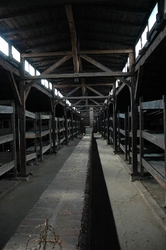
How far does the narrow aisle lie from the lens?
11.9 feet

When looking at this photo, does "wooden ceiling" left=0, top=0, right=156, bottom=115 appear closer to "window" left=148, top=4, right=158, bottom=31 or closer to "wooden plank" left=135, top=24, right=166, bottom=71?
"window" left=148, top=4, right=158, bottom=31

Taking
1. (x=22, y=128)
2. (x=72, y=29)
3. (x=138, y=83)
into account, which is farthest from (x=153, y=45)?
(x=22, y=128)

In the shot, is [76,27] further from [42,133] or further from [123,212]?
[123,212]

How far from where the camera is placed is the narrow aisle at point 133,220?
3613 mm

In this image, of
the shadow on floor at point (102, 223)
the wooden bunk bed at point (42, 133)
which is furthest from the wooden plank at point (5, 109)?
the shadow on floor at point (102, 223)

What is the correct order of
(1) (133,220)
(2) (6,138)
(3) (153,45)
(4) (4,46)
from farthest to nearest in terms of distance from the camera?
(4) (4,46)
(2) (6,138)
(3) (153,45)
(1) (133,220)

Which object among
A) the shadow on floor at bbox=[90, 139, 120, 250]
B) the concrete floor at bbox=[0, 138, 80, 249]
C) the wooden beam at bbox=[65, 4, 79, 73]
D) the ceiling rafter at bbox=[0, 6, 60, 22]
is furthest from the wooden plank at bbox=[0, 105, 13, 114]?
the shadow on floor at bbox=[90, 139, 120, 250]

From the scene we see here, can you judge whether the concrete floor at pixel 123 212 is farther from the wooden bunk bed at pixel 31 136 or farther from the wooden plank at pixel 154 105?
the wooden plank at pixel 154 105

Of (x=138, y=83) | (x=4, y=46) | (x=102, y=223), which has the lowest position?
(x=102, y=223)

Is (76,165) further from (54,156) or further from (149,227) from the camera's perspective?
(54,156)

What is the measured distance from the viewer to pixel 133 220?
438 centimetres

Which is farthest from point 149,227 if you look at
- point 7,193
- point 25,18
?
point 25,18

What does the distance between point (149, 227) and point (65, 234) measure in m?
2.34

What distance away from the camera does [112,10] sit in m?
5.54
